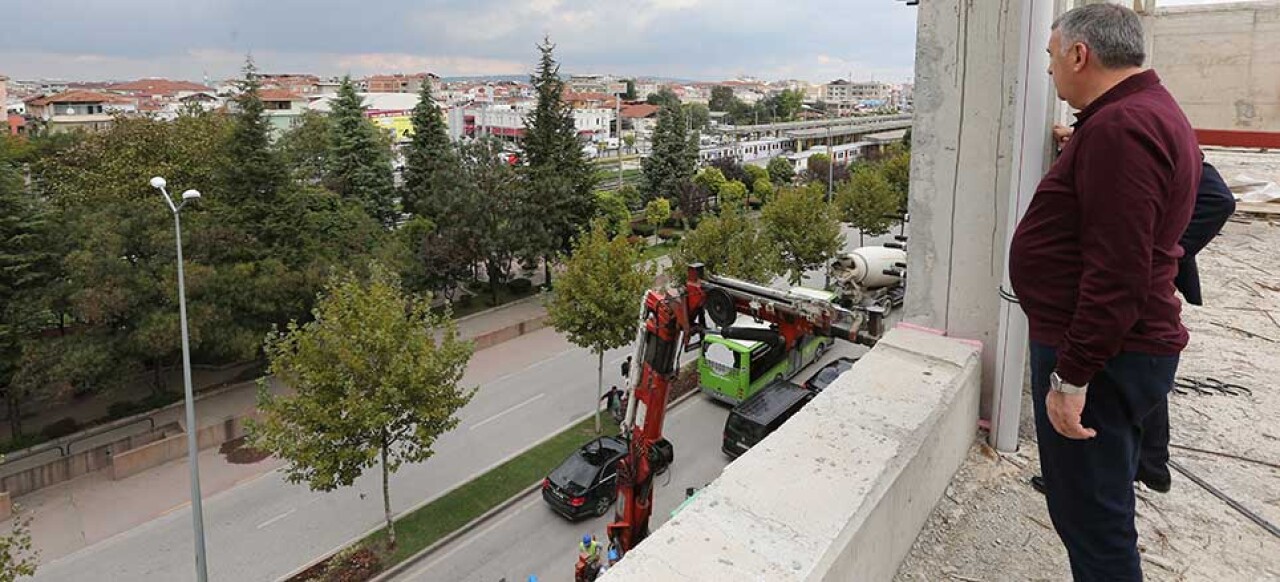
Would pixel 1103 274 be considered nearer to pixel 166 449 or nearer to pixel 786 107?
pixel 166 449

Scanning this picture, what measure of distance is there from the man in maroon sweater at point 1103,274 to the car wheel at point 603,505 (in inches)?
386

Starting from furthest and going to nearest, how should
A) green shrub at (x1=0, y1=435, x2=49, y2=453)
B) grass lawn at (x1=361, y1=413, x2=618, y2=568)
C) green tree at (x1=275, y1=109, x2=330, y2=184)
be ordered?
1. green tree at (x1=275, y1=109, x2=330, y2=184)
2. green shrub at (x1=0, y1=435, x2=49, y2=453)
3. grass lawn at (x1=361, y1=413, x2=618, y2=568)

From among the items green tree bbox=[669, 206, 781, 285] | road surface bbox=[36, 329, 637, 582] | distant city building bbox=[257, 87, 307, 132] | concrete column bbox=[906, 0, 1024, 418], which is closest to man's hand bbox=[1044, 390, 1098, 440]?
concrete column bbox=[906, 0, 1024, 418]

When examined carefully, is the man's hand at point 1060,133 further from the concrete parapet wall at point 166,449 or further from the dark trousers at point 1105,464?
the concrete parapet wall at point 166,449

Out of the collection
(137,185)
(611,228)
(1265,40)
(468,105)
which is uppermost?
(468,105)

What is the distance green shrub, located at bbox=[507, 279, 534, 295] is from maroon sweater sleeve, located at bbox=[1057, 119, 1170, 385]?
24473 millimetres

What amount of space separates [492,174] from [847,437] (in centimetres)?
2124

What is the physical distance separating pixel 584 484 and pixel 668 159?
88.8 ft

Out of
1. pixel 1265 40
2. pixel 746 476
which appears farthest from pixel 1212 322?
pixel 1265 40

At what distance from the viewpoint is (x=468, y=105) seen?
266ft

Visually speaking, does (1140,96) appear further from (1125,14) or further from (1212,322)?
(1212,322)

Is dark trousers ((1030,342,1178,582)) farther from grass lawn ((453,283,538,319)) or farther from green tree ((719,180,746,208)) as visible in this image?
green tree ((719,180,746,208))

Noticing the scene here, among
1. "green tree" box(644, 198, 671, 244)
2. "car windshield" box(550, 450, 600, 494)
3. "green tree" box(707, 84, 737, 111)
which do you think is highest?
"green tree" box(707, 84, 737, 111)

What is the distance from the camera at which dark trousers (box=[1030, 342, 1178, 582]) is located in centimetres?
190
